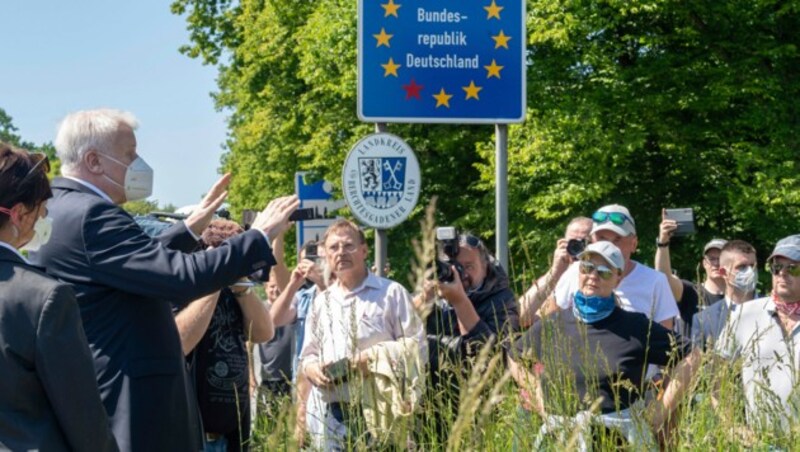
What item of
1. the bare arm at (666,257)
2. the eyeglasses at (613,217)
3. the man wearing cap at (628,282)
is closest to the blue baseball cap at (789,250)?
the man wearing cap at (628,282)

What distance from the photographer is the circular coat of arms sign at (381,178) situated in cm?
912

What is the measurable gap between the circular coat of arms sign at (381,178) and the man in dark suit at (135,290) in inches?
186

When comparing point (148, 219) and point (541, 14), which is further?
point (541, 14)

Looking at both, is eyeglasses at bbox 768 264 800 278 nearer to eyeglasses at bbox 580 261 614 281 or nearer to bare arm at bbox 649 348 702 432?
eyeglasses at bbox 580 261 614 281

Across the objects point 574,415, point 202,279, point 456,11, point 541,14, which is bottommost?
point 574,415

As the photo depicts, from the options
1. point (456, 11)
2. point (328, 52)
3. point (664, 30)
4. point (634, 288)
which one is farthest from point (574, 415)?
point (328, 52)

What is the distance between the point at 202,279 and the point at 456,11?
18.5ft

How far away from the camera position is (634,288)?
661cm

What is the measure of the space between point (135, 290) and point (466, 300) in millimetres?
2093

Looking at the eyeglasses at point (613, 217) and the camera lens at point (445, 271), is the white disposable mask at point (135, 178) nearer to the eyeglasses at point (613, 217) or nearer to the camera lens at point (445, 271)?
the camera lens at point (445, 271)

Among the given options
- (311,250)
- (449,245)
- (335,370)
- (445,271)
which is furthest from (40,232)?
(311,250)

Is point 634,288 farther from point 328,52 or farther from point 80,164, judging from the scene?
point 328,52

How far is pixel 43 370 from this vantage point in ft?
10.9

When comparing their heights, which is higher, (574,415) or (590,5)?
(590,5)
